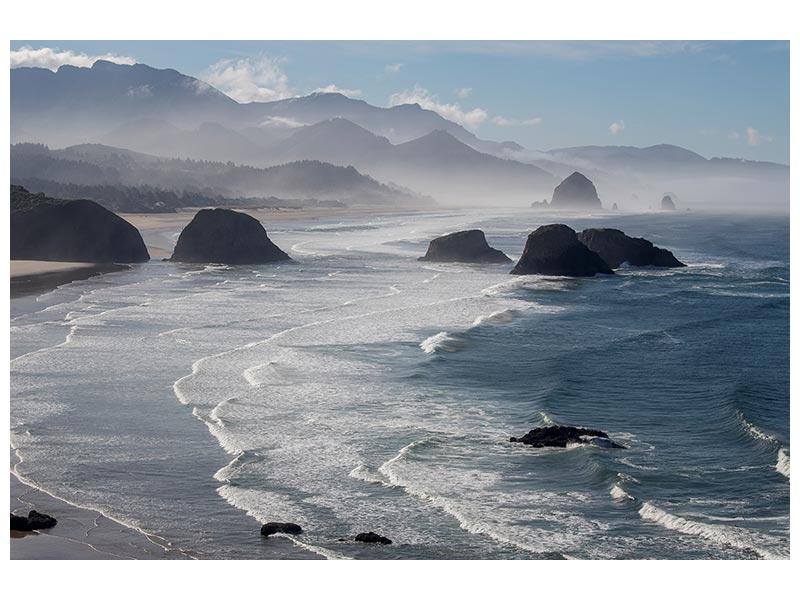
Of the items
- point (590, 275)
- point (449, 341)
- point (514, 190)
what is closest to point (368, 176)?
point (514, 190)

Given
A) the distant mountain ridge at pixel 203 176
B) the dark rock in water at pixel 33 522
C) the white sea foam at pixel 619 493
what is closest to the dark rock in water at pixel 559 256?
the distant mountain ridge at pixel 203 176

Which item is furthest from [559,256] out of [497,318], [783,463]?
[783,463]

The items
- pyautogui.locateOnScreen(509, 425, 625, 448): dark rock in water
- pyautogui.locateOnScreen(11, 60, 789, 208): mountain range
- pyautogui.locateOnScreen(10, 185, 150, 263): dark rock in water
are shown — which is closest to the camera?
pyautogui.locateOnScreen(509, 425, 625, 448): dark rock in water

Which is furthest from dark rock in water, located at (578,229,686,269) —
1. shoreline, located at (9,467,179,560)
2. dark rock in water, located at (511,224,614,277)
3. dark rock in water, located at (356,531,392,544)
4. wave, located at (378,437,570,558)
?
shoreline, located at (9,467,179,560)

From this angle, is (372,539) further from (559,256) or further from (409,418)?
(559,256)

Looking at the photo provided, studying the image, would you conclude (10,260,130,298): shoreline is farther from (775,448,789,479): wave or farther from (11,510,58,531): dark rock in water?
(775,448,789,479): wave

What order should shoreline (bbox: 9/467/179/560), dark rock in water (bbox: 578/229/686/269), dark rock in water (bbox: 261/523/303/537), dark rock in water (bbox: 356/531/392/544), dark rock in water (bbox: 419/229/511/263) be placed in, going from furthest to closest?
dark rock in water (bbox: 419/229/511/263) < dark rock in water (bbox: 578/229/686/269) < dark rock in water (bbox: 261/523/303/537) < dark rock in water (bbox: 356/531/392/544) < shoreline (bbox: 9/467/179/560)

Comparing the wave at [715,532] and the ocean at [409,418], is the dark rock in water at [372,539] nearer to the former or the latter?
the ocean at [409,418]
